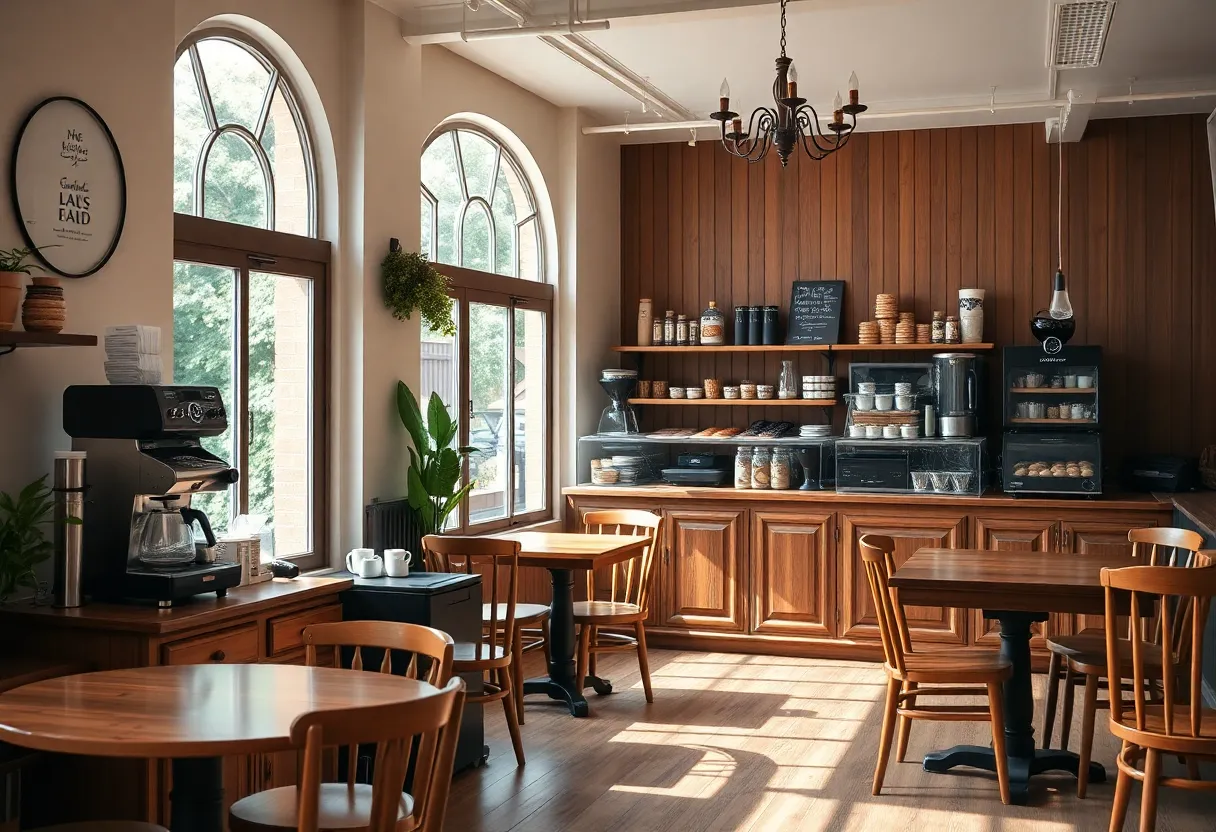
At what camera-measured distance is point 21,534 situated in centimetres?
334

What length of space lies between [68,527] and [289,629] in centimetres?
77

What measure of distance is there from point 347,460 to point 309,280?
770mm

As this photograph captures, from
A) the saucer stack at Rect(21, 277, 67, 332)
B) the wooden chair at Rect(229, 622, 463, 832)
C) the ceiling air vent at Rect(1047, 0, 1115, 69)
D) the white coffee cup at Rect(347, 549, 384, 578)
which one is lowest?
the wooden chair at Rect(229, 622, 463, 832)

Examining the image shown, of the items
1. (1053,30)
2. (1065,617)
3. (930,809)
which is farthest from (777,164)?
(930,809)

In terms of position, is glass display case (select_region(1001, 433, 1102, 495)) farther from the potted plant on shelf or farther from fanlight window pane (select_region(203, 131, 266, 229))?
fanlight window pane (select_region(203, 131, 266, 229))

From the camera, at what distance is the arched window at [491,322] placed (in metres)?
6.00

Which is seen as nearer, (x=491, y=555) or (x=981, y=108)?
(x=491, y=555)

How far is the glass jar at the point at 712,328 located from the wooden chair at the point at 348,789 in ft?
14.5

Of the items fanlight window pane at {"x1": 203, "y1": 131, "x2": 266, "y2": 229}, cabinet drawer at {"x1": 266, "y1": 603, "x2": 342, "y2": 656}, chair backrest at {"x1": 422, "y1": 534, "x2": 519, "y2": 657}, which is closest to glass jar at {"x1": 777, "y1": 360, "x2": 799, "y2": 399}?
chair backrest at {"x1": 422, "y1": 534, "x2": 519, "y2": 657}

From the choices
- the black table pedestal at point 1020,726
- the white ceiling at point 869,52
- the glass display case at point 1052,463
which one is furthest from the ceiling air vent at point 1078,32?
the black table pedestal at point 1020,726

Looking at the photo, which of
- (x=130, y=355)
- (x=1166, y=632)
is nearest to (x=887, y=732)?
(x=1166, y=632)

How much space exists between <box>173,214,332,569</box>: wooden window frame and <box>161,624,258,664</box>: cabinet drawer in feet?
3.12

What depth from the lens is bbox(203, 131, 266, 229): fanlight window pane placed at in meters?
4.40

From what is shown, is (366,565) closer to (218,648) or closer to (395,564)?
(395,564)
